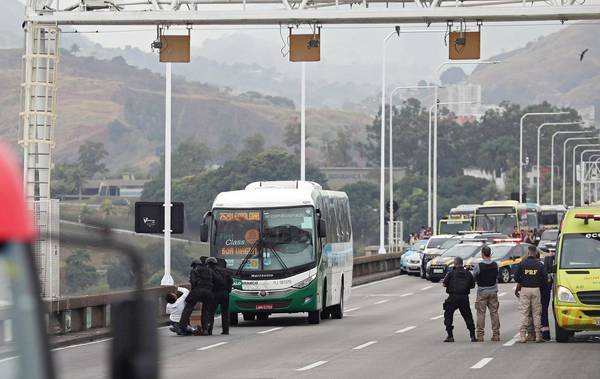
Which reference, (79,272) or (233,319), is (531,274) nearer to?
(233,319)

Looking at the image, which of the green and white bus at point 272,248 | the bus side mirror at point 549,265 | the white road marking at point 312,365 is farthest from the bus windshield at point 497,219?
the white road marking at point 312,365

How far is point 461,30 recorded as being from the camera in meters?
32.2

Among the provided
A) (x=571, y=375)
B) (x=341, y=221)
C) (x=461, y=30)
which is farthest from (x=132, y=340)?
(x=341, y=221)

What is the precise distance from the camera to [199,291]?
29.6 m

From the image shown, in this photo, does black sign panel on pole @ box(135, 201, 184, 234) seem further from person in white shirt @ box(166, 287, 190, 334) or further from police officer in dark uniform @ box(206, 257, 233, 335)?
police officer in dark uniform @ box(206, 257, 233, 335)

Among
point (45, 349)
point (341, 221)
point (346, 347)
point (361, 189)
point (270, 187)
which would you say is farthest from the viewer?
point (361, 189)

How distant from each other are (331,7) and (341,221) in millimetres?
7482

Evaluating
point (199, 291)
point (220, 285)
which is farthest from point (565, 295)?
point (199, 291)

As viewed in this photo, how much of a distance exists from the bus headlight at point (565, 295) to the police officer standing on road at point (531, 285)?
2.10 feet

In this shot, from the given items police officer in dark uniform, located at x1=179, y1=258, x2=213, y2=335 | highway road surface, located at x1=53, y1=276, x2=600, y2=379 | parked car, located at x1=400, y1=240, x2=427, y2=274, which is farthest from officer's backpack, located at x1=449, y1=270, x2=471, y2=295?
parked car, located at x1=400, y1=240, x2=427, y2=274

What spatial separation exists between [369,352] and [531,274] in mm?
3457

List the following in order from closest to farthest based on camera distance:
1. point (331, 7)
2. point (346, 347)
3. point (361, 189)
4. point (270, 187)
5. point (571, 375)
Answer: point (571, 375)
point (346, 347)
point (331, 7)
point (270, 187)
point (361, 189)

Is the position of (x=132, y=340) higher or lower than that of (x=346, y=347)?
higher

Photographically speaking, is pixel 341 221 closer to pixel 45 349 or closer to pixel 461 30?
pixel 461 30
